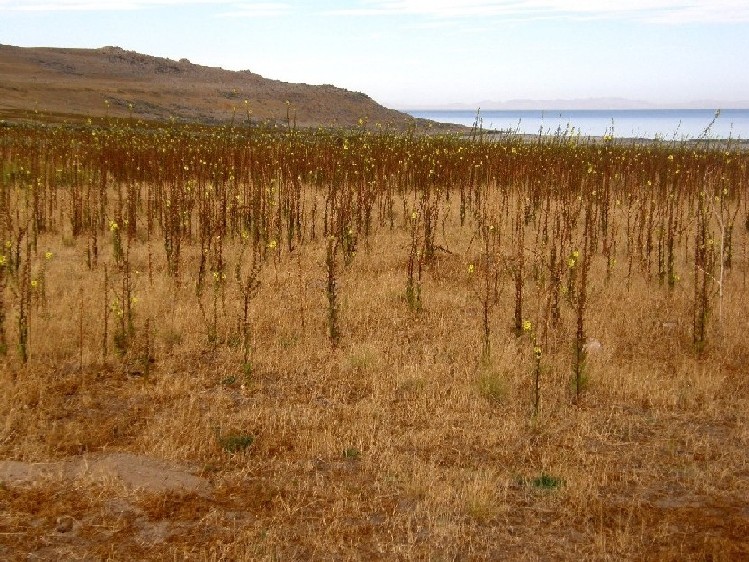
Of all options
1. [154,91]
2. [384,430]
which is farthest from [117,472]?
[154,91]

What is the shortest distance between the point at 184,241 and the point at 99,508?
635cm

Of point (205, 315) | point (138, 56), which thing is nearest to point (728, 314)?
point (205, 315)

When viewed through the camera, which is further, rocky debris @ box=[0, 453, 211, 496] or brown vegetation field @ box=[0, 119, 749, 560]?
rocky debris @ box=[0, 453, 211, 496]

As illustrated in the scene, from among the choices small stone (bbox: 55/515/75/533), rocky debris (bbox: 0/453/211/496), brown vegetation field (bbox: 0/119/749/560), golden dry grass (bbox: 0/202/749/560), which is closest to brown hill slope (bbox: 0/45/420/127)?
brown vegetation field (bbox: 0/119/749/560)

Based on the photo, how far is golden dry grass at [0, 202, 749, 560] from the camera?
11.7 ft

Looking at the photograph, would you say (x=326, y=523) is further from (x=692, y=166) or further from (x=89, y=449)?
(x=692, y=166)

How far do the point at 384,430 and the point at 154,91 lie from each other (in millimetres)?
54456

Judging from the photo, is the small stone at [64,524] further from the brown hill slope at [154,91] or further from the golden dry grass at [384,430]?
the brown hill slope at [154,91]

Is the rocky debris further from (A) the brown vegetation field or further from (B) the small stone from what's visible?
(B) the small stone

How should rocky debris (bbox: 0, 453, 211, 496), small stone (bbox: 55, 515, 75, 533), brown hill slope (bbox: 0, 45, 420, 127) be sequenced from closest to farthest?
small stone (bbox: 55, 515, 75, 533) → rocky debris (bbox: 0, 453, 211, 496) → brown hill slope (bbox: 0, 45, 420, 127)

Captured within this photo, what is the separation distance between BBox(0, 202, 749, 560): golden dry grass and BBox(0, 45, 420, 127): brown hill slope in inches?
1326

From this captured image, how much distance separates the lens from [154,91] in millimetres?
54250

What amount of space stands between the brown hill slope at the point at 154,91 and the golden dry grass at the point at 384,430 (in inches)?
1326

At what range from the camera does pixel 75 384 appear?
5418 millimetres
